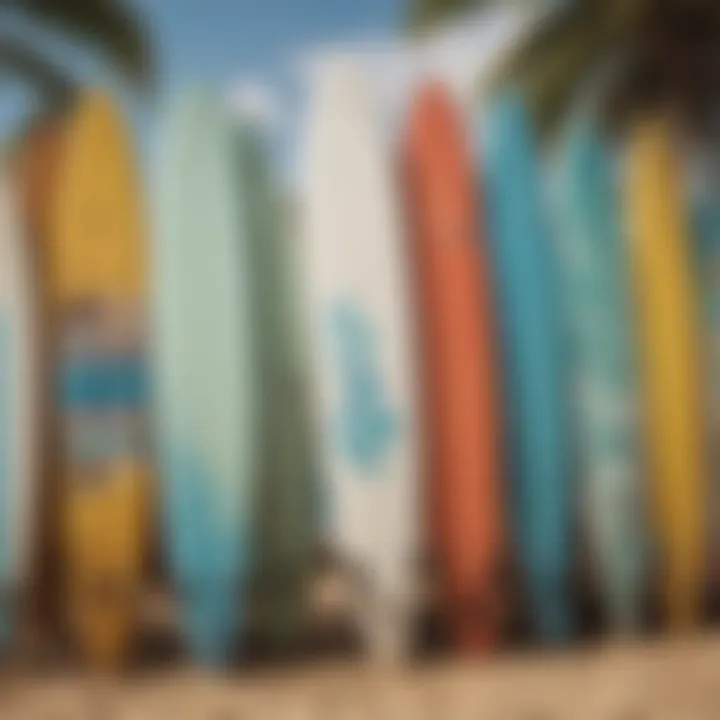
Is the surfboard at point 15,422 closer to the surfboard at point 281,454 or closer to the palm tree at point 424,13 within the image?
the surfboard at point 281,454

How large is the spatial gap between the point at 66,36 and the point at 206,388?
0.26 meters

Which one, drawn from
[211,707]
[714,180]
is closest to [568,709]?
[211,707]

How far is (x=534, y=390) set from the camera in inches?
35.3

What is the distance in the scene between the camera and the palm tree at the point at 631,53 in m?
0.97

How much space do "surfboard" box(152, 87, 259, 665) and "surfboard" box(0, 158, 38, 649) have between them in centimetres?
7

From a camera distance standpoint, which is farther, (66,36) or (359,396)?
(66,36)

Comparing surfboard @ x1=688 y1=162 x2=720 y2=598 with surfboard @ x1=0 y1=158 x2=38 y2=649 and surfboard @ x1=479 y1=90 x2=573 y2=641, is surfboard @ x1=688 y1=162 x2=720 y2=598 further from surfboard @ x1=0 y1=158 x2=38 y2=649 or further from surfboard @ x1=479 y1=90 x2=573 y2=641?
surfboard @ x1=0 y1=158 x2=38 y2=649

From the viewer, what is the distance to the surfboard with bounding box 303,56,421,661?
0.89m

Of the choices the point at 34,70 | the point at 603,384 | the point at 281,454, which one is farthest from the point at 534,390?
the point at 34,70

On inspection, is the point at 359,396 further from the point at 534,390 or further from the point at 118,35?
the point at 118,35

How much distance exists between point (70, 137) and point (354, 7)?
0.63ft

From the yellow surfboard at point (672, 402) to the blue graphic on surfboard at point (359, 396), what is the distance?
15 centimetres

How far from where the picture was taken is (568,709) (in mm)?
871

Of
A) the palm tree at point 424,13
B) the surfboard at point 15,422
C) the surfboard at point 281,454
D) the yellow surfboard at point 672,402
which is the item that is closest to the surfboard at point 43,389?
the surfboard at point 15,422
